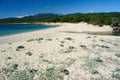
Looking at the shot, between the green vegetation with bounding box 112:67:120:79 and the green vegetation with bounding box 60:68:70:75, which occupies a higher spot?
the green vegetation with bounding box 60:68:70:75

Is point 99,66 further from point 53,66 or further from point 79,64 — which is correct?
point 53,66

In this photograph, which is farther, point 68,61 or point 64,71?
point 68,61

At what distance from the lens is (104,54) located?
47.7ft

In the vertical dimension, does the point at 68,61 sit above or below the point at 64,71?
above

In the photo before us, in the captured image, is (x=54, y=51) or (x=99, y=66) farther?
(x=54, y=51)

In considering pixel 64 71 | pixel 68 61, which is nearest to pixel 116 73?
pixel 64 71

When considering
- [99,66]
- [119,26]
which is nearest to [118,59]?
[99,66]

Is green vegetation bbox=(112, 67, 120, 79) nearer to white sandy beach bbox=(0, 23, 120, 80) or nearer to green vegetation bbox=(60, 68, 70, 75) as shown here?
white sandy beach bbox=(0, 23, 120, 80)

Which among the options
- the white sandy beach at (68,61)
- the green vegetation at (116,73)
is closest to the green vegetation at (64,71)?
the white sandy beach at (68,61)

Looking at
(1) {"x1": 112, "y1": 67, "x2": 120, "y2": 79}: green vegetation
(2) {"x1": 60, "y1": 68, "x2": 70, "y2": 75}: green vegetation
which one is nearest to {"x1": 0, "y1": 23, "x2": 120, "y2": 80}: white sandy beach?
(2) {"x1": 60, "y1": 68, "x2": 70, "y2": 75}: green vegetation

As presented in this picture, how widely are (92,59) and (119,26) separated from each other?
32381mm

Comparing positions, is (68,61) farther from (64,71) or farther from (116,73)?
(116,73)

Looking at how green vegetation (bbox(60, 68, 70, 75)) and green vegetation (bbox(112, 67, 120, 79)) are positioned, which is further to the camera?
green vegetation (bbox(60, 68, 70, 75))

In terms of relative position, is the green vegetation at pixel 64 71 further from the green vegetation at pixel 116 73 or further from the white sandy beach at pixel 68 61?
the green vegetation at pixel 116 73
